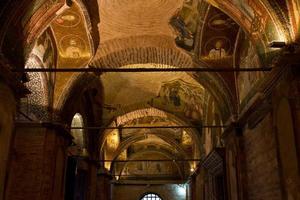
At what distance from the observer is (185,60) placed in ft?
42.0

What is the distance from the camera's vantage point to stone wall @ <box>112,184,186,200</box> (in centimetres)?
2962

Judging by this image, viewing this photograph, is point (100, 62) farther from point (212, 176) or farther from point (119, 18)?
point (212, 176)

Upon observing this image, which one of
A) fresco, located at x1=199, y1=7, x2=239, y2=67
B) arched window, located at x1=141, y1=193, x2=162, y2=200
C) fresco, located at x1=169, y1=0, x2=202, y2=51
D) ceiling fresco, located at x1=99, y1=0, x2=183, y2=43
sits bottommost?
arched window, located at x1=141, y1=193, x2=162, y2=200

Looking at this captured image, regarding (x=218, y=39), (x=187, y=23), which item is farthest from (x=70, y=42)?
(x=218, y=39)

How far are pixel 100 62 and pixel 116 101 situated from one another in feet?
17.1

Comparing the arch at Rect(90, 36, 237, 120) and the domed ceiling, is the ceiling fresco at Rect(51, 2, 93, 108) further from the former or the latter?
the arch at Rect(90, 36, 237, 120)

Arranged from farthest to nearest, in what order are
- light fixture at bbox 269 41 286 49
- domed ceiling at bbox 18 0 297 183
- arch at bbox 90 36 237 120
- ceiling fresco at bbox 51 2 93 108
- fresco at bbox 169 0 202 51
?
arch at bbox 90 36 237 120 → fresco at bbox 169 0 202 51 → ceiling fresco at bbox 51 2 93 108 → domed ceiling at bbox 18 0 297 183 → light fixture at bbox 269 41 286 49

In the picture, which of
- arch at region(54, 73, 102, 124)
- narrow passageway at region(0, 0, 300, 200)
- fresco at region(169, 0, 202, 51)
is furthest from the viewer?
arch at region(54, 73, 102, 124)

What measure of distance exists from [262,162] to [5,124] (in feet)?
18.7

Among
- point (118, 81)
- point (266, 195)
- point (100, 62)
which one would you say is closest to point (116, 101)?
point (118, 81)

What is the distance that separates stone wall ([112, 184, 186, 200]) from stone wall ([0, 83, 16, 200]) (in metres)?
22.9

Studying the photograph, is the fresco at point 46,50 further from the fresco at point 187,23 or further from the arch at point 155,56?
the fresco at point 187,23

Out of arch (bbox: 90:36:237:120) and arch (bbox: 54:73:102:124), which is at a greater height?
arch (bbox: 90:36:237:120)

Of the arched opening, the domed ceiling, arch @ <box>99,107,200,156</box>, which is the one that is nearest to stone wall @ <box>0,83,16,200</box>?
the domed ceiling
